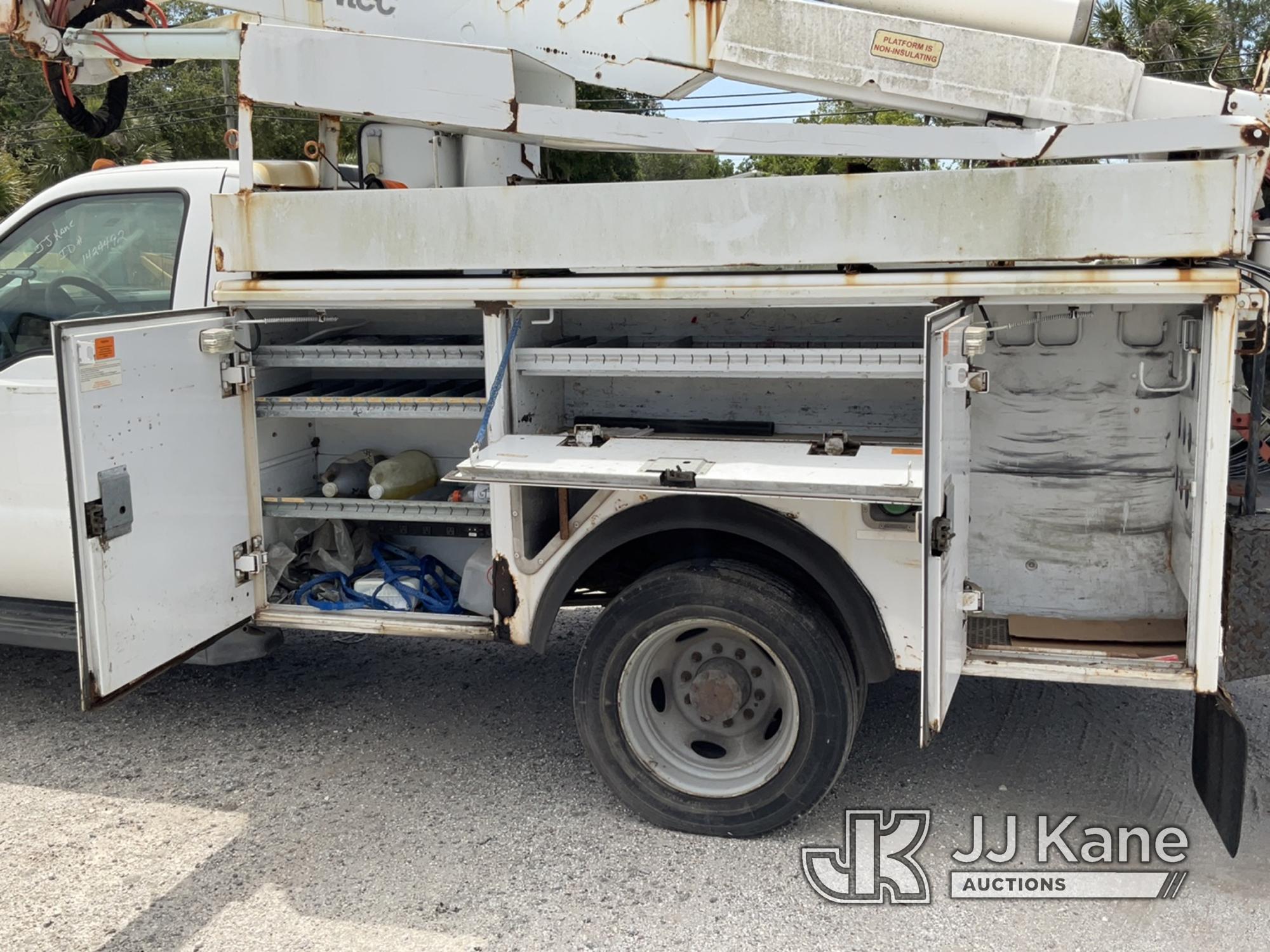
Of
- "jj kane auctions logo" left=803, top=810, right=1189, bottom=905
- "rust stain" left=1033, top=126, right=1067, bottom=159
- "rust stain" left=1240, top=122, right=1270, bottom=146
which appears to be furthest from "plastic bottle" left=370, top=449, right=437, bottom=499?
"rust stain" left=1240, top=122, right=1270, bottom=146

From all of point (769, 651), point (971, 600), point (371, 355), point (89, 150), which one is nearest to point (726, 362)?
point (769, 651)

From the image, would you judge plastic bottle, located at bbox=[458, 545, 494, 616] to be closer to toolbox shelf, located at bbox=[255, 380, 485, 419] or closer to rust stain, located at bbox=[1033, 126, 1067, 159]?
toolbox shelf, located at bbox=[255, 380, 485, 419]

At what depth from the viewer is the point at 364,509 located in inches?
174

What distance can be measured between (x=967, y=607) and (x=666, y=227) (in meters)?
1.48

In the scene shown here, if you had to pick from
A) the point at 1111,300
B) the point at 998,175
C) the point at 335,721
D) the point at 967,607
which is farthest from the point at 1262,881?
the point at 335,721

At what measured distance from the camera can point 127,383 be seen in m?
3.75

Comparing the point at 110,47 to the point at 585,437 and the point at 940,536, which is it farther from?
the point at 940,536

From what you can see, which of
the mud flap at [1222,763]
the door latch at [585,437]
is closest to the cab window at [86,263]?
the door latch at [585,437]

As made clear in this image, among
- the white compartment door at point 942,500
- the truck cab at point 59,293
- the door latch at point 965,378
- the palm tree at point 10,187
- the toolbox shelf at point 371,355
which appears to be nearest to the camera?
the white compartment door at point 942,500

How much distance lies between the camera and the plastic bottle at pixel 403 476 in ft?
15.2

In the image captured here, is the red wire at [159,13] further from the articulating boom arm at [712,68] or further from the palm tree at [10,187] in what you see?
the palm tree at [10,187]

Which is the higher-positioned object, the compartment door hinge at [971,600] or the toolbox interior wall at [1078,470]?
the toolbox interior wall at [1078,470]

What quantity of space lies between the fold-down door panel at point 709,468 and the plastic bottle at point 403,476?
91cm

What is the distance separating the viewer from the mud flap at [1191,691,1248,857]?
3.38 meters
